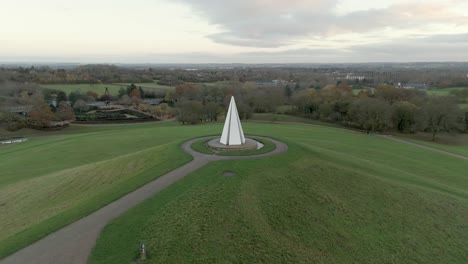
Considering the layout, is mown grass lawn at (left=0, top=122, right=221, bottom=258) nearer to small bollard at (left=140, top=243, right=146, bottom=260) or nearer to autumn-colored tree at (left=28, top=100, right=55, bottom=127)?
small bollard at (left=140, top=243, right=146, bottom=260)

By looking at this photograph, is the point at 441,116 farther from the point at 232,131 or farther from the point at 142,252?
the point at 142,252

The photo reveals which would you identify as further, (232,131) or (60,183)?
(232,131)

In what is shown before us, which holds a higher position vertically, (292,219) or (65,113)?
(292,219)

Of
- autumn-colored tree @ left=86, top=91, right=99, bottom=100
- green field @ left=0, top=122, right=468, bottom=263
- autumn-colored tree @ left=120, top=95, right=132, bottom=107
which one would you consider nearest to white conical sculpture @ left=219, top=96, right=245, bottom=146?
green field @ left=0, top=122, right=468, bottom=263

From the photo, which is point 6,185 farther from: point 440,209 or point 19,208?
point 440,209

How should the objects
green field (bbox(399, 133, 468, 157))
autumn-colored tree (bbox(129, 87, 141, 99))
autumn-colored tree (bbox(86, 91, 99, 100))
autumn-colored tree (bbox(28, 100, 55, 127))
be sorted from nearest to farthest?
Result: green field (bbox(399, 133, 468, 157)) < autumn-colored tree (bbox(28, 100, 55, 127)) < autumn-colored tree (bbox(86, 91, 99, 100)) < autumn-colored tree (bbox(129, 87, 141, 99))

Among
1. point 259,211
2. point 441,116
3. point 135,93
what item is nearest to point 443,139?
point 441,116

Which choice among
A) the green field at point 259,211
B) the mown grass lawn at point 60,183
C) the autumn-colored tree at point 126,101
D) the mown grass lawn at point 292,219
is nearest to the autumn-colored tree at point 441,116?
the green field at point 259,211

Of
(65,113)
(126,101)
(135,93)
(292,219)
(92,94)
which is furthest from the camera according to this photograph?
(135,93)
